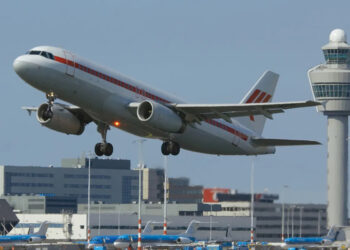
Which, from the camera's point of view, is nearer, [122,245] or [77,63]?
[77,63]

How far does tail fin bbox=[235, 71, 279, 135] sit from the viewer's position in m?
92.4

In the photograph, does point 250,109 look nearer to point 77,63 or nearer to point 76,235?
point 77,63

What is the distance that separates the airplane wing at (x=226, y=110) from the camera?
254 ft

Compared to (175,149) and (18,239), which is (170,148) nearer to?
(175,149)

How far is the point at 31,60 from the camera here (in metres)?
71.9

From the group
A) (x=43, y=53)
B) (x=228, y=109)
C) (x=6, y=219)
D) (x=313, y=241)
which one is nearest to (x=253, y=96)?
(x=228, y=109)

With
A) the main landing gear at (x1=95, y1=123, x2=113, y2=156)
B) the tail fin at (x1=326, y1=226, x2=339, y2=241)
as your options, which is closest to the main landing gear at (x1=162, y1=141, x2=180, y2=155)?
the main landing gear at (x1=95, y1=123, x2=113, y2=156)

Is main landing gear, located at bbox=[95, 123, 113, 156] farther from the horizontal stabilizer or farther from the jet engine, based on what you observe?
the jet engine

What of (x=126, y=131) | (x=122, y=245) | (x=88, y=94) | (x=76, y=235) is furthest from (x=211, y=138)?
(x=76, y=235)

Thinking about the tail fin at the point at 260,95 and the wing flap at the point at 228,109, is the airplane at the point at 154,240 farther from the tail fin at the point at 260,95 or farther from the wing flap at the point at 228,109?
the wing flap at the point at 228,109

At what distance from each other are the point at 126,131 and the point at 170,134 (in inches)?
153

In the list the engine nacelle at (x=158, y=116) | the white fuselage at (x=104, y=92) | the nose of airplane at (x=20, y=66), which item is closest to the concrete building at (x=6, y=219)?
the white fuselage at (x=104, y=92)

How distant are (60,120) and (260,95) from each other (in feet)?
77.6

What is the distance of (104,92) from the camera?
74.4 metres
